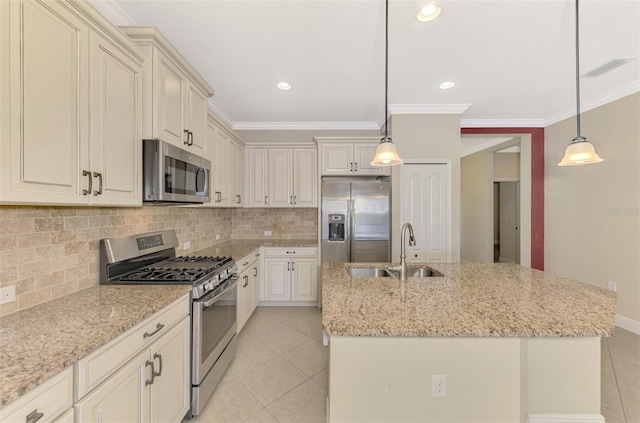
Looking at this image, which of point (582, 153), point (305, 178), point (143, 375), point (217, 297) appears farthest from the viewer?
point (305, 178)

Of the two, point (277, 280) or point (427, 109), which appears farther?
point (277, 280)

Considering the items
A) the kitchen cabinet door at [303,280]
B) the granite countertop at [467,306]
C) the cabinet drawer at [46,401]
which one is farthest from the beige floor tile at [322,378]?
the cabinet drawer at [46,401]

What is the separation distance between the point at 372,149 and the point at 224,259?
2.55m

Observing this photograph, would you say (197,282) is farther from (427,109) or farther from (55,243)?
(427,109)

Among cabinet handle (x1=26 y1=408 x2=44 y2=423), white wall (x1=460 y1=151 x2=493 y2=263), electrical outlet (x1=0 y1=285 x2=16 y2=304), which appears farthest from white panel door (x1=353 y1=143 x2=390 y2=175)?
cabinet handle (x1=26 y1=408 x2=44 y2=423)

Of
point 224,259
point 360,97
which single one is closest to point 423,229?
point 360,97

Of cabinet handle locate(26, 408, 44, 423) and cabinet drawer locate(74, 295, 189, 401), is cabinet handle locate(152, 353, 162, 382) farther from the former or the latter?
cabinet handle locate(26, 408, 44, 423)

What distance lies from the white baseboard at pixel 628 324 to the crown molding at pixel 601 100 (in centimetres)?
239

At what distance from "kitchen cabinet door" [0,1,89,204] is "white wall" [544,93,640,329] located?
4660 millimetres

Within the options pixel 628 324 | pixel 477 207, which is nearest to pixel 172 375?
pixel 628 324

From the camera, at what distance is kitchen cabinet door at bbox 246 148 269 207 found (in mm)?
4141

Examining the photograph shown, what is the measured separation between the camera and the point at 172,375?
5.11 ft

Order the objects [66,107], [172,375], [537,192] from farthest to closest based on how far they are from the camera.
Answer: [537,192], [172,375], [66,107]

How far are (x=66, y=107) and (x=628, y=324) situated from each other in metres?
5.06
